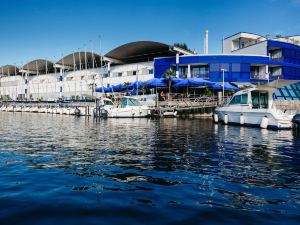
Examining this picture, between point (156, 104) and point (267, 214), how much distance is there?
3730 centimetres

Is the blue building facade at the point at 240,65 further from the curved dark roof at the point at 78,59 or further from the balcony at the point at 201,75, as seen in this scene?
the curved dark roof at the point at 78,59

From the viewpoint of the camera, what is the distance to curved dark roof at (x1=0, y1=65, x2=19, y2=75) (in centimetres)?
9868

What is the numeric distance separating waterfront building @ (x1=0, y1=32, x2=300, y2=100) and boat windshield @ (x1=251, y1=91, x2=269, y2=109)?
17.8 m

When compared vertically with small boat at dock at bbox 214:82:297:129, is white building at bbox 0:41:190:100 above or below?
above

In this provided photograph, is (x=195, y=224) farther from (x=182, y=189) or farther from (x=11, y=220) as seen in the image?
(x=11, y=220)

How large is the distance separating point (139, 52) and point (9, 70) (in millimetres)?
60840

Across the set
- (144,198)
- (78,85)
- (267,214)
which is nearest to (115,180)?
(144,198)

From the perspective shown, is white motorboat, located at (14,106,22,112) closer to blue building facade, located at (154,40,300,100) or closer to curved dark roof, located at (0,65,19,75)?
curved dark roof, located at (0,65,19,75)

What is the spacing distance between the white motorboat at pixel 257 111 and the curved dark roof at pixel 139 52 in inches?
1190

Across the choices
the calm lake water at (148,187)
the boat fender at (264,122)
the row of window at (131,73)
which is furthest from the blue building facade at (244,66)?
the calm lake water at (148,187)

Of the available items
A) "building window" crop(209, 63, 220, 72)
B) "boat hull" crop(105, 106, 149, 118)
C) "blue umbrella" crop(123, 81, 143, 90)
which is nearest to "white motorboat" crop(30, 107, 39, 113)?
"blue umbrella" crop(123, 81, 143, 90)

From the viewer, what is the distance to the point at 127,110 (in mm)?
40000

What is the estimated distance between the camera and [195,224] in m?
5.11

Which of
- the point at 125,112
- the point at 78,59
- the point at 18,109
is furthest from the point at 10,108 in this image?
the point at 125,112
